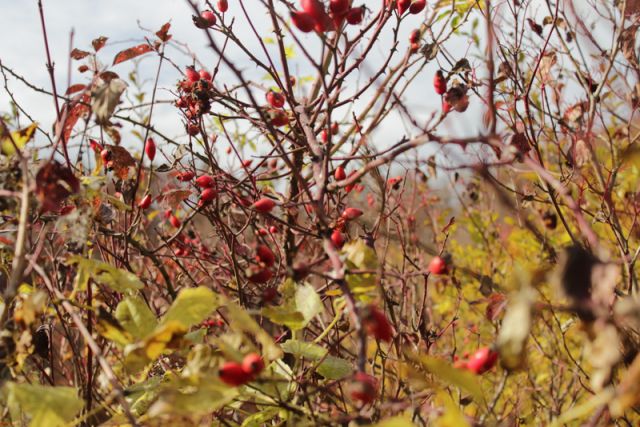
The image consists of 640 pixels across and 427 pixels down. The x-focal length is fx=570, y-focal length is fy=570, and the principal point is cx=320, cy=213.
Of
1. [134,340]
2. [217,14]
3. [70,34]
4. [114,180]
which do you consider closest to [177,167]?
[114,180]

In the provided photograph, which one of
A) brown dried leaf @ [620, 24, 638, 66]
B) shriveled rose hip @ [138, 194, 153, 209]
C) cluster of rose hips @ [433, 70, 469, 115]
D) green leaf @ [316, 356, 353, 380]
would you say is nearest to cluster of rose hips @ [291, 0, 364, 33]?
cluster of rose hips @ [433, 70, 469, 115]

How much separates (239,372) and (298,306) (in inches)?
9.6

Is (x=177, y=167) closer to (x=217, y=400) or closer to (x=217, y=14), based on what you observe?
(x=217, y=14)

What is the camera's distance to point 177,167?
1.71 m

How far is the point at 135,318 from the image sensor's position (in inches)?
36.6

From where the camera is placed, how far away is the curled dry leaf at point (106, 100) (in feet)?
3.11

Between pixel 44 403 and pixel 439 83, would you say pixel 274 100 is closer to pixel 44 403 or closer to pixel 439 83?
pixel 439 83

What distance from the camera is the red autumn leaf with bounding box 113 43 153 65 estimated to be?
4.63 ft

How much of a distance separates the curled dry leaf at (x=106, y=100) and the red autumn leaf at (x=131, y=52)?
488 millimetres

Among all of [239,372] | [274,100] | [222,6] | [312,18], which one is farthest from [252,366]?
[222,6]

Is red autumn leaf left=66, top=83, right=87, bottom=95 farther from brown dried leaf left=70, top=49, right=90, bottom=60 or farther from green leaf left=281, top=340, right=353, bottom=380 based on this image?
green leaf left=281, top=340, right=353, bottom=380

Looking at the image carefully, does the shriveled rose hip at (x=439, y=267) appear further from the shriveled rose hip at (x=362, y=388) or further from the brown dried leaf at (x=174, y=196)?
the brown dried leaf at (x=174, y=196)

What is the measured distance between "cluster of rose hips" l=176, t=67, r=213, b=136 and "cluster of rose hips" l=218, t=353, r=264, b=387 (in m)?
0.72

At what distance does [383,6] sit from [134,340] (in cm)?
93
